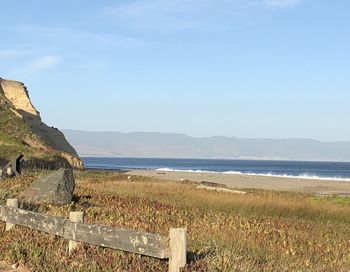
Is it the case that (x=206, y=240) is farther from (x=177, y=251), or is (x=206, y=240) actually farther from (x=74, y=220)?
(x=177, y=251)

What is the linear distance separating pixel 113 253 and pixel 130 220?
5282 mm

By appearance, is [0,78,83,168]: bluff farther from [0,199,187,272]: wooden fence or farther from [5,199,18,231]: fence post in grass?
[0,199,187,272]: wooden fence

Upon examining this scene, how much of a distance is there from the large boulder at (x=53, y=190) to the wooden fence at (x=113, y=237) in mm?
6077

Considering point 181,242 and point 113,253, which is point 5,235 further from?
point 181,242

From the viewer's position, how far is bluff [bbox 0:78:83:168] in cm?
4612

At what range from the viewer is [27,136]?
192ft

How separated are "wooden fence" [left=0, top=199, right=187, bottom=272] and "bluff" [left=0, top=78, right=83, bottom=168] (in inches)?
1288

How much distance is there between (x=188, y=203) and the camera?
22.9 meters

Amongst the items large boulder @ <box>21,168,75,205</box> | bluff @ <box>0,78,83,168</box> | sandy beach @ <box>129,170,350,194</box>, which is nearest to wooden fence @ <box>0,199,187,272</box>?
large boulder @ <box>21,168,75,205</box>

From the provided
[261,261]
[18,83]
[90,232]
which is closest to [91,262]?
[90,232]

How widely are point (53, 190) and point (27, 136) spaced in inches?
1666

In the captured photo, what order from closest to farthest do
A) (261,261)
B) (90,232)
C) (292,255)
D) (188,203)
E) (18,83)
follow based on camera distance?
(90,232), (261,261), (292,255), (188,203), (18,83)

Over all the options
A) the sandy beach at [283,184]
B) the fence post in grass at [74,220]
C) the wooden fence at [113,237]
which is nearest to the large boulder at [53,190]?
the wooden fence at [113,237]

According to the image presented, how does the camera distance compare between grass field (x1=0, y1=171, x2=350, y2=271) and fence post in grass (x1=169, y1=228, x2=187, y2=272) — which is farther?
grass field (x1=0, y1=171, x2=350, y2=271)
